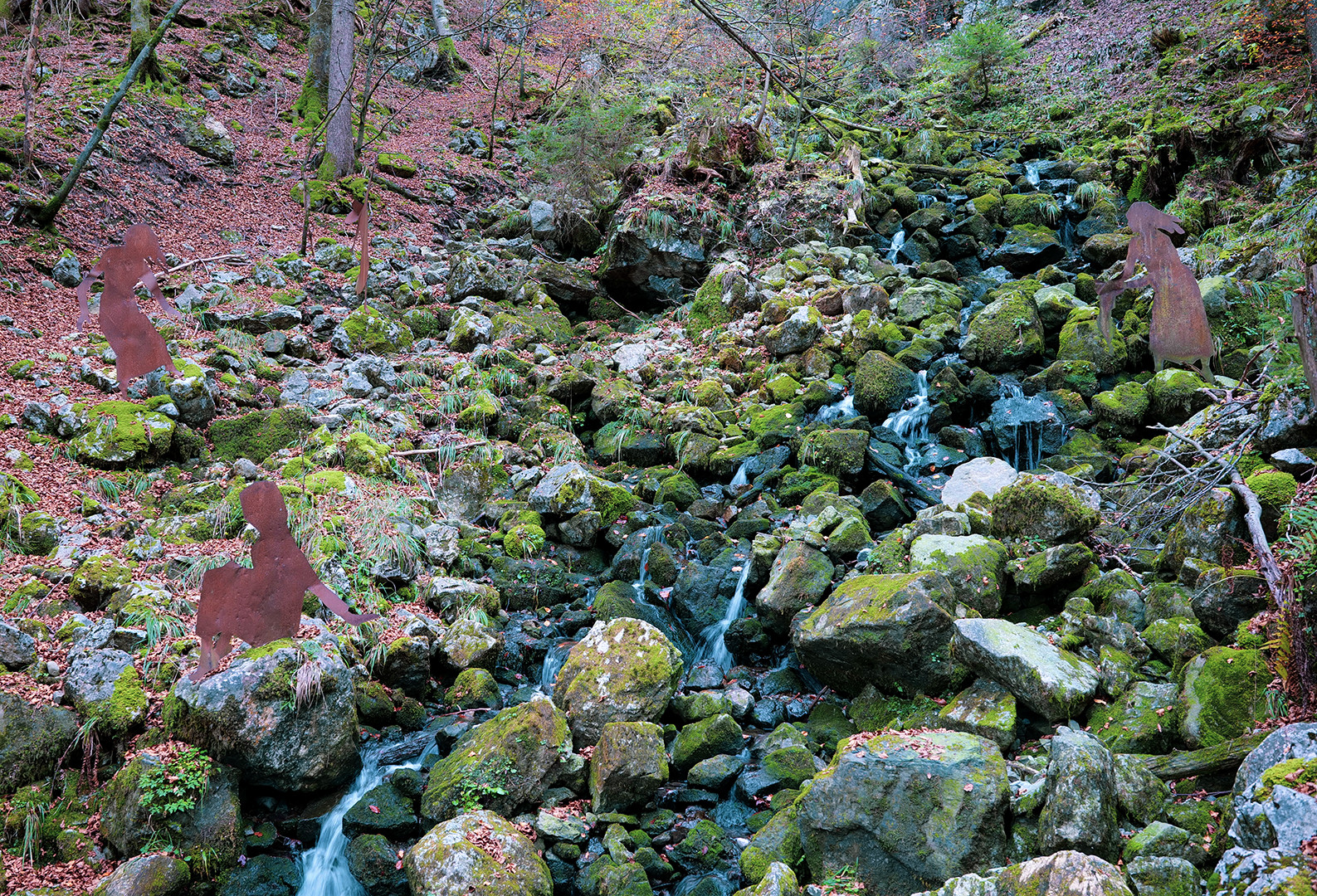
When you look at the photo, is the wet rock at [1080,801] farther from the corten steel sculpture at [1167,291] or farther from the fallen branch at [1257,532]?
the corten steel sculpture at [1167,291]

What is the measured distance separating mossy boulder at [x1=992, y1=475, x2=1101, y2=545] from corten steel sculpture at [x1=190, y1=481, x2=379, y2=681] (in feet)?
18.1

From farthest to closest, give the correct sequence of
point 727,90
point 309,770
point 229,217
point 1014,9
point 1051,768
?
point 1014,9
point 727,90
point 229,217
point 309,770
point 1051,768

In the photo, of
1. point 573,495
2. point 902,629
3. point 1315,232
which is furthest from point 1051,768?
point 1315,232

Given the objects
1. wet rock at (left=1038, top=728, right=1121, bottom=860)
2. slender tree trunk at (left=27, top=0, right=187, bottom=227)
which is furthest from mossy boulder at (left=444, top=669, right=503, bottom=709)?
slender tree trunk at (left=27, top=0, right=187, bottom=227)

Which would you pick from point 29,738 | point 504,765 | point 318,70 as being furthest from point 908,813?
point 318,70

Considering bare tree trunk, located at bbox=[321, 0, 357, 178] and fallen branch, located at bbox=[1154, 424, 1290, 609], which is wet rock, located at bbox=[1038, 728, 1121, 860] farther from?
bare tree trunk, located at bbox=[321, 0, 357, 178]

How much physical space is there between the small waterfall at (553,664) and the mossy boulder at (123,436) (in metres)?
4.23

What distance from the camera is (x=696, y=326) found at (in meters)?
12.1

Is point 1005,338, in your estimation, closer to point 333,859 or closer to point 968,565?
point 968,565

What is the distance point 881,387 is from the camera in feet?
31.4

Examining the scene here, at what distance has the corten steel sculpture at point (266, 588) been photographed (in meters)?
3.12

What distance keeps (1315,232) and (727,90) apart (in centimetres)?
1045

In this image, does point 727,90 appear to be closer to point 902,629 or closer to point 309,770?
point 902,629

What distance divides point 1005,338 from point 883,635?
5673 millimetres
